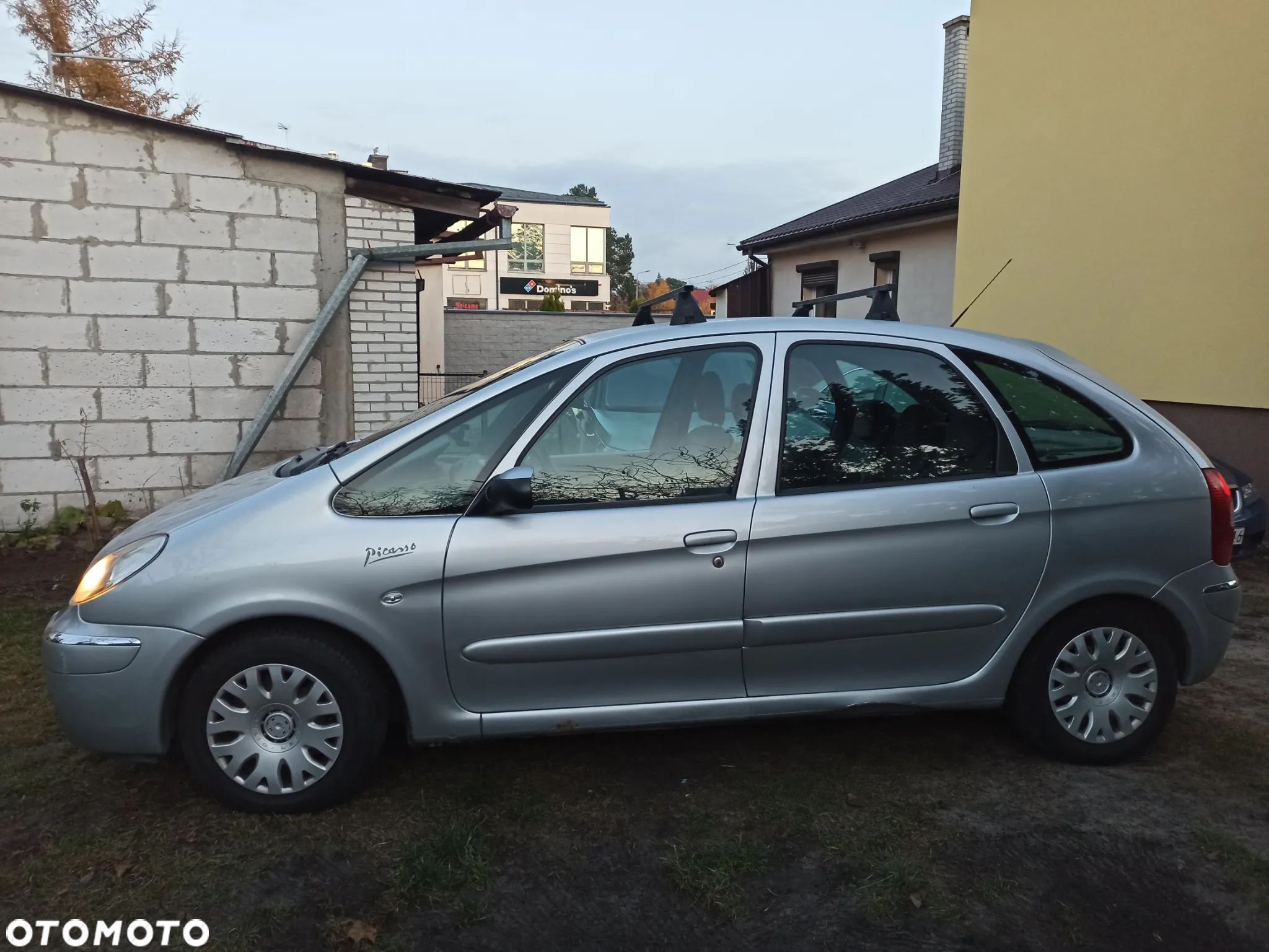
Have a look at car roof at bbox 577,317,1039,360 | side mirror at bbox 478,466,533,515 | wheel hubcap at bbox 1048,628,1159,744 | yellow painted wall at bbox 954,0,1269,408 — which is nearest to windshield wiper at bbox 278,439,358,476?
side mirror at bbox 478,466,533,515

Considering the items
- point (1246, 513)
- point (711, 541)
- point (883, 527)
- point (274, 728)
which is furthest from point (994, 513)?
point (1246, 513)

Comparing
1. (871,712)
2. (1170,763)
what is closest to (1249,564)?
(1170,763)

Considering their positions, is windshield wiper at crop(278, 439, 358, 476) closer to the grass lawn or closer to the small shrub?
the grass lawn

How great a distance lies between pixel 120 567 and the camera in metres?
3.29

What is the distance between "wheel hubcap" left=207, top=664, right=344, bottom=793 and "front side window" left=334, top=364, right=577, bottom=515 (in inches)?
24.6

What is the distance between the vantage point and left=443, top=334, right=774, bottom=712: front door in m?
3.30

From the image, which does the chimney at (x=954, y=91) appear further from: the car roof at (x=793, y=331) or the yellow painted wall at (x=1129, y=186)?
the car roof at (x=793, y=331)

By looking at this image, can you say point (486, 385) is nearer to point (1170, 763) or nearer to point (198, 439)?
point (1170, 763)

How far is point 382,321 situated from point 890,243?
935 cm

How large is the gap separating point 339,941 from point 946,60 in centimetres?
1711

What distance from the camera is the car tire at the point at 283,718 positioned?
3215 mm

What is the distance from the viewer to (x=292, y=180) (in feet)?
25.7

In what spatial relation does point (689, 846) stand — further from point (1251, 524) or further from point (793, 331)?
point (1251, 524)

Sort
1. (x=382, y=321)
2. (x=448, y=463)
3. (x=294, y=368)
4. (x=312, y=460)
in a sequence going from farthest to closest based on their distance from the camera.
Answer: (x=382, y=321), (x=294, y=368), (x=312, y=460), (x=448, y=463)
